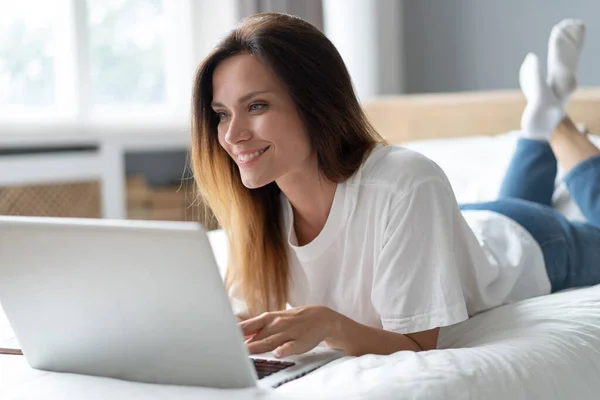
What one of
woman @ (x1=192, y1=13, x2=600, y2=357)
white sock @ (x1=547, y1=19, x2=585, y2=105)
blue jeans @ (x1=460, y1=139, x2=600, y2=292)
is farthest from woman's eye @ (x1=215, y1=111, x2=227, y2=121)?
white sock @ (x1=547, y1=19, x2=585, y2=105)

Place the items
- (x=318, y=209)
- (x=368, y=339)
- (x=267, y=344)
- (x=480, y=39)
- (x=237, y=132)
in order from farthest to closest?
(x=480, y=39)
(x=318, y=209)
(x=237, y=132)
(x=368, y=339)
(x=267, y=344)

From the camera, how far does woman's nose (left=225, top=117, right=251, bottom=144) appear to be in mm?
1431

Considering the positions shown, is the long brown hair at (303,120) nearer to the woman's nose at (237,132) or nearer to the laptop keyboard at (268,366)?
the woman's nose at (237,132)

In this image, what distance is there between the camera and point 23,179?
3.45 metres

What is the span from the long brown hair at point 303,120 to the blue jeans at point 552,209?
56 centimetres

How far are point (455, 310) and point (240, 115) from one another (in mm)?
469

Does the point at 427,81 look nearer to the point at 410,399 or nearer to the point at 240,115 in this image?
the point at 240,115

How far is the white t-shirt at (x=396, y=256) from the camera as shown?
137 cm

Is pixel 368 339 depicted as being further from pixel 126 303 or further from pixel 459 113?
pixel 459 113

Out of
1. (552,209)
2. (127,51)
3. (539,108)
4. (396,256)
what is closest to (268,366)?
(396,256)

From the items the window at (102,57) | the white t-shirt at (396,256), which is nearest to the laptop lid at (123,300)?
the white t-shirt at (396,256)

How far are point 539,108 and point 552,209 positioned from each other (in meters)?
0.38

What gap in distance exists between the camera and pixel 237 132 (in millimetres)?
1431

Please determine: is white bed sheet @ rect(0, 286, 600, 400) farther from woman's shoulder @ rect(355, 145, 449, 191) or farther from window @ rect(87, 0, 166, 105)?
window @ rect(87, 0, 166, 105)
